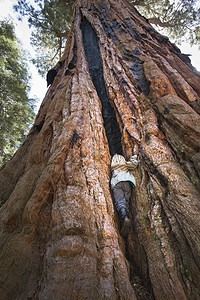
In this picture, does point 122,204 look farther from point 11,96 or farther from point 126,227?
point 11,96

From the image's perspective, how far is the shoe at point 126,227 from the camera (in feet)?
6.84

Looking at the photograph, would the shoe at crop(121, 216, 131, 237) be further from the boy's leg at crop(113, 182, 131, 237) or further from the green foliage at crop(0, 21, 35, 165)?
the green foliage at crop(0, 21, 35, 165)

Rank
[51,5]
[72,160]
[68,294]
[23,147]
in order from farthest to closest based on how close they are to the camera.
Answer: [51,5], [23,147], [72,160], [68,294]

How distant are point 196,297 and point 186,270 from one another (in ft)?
0.63

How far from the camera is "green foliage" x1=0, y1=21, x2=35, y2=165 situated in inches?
316

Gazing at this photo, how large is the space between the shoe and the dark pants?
187 millimetres

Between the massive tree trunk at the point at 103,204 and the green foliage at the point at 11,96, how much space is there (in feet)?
17.2

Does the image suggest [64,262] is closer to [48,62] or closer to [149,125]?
[149,125]

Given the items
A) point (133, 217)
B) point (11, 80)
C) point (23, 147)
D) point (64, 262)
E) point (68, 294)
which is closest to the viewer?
point (68, 294)

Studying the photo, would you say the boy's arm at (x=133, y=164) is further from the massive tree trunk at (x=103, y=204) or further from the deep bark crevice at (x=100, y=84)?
the deep bark crevice at (x=100, y=84)

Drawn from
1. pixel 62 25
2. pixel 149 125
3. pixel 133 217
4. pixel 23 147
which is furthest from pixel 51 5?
pixel 133 217

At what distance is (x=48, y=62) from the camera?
1113cm

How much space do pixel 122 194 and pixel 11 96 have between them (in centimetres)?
863

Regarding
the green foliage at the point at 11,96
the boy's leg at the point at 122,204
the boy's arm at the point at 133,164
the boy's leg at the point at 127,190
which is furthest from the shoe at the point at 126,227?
the green foliage at the point at 11,96
